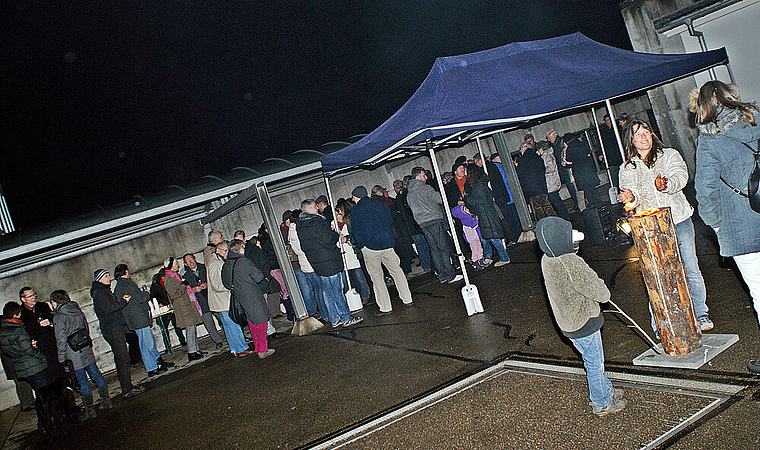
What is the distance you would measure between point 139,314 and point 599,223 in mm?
7371

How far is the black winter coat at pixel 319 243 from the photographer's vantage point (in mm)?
7984

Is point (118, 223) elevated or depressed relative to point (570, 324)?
elevated

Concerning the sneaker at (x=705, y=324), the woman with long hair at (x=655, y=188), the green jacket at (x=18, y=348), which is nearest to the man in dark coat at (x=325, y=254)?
the green jacket at (x=18, y=348)

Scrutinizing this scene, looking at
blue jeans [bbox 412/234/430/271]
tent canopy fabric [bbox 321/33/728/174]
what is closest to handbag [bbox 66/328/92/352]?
tent canopy fabric [bbox 321/33/728/174]

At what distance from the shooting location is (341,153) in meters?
7.82

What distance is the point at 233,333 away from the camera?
8227 mm

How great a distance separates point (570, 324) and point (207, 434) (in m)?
3.84

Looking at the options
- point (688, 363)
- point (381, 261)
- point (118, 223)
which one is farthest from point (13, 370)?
point (688, 363)

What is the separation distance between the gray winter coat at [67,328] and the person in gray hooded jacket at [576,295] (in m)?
6.16

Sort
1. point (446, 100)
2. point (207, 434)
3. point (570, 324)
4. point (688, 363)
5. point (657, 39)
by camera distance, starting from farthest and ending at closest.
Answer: point (657, 39)
point (446, 100)
point (207, 434)
point (688, 363)
point (570, 324)

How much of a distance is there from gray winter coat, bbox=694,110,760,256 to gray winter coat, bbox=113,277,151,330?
744cm

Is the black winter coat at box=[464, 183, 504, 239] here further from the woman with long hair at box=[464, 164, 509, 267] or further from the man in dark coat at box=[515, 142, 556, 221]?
the man in dark coat at box=[515, 142, 556, 221]

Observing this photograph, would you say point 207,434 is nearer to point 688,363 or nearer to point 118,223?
point 688,363

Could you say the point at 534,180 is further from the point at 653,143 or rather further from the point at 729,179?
the point at 729,179
